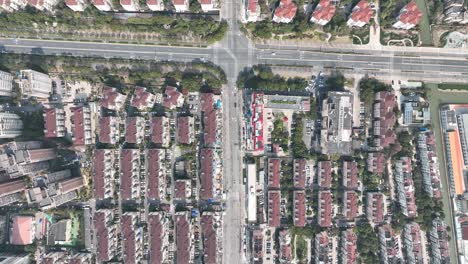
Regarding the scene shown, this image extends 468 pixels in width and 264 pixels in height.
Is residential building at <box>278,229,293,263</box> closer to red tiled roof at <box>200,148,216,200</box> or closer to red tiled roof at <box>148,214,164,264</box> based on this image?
red tiled roof at <box>200,148,216,200</box>

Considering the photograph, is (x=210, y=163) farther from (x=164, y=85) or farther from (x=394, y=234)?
(x=394, y=234)

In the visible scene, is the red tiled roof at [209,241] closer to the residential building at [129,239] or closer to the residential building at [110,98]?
the residential building at [129,239]

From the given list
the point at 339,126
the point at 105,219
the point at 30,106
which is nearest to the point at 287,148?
the point at 339,126

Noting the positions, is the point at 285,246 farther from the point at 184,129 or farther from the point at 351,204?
the point at 184,129

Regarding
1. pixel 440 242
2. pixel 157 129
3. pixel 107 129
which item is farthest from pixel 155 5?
pixel 440 242

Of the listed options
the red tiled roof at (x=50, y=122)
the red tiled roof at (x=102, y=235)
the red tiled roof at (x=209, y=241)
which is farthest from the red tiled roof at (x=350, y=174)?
the red tiled roof at (x=50, y=122)

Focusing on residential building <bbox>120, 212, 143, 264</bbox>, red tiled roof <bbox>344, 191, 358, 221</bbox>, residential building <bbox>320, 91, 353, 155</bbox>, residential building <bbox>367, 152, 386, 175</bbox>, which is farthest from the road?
red tiled roof <bbox>344, 191, 358, 221</bbox>

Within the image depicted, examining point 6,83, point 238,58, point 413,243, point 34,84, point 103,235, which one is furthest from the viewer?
point 238,58
